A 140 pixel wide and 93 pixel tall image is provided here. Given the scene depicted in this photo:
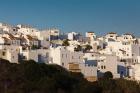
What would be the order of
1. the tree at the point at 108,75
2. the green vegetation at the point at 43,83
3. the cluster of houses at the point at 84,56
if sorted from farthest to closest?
the cluster of houses at the point at 84,56 → the tree at the point at 108,75 → the green vegetation at the point at 43,83

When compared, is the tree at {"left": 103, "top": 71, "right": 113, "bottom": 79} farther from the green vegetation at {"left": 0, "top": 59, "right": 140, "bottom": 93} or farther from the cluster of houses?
the green vegetation at {"left": 0, "top": 59, "right": 140, "bottom": 93}

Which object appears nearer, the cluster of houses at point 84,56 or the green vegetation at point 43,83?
the green vegetation at point 43,83

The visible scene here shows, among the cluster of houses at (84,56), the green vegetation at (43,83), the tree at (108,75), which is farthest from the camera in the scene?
the cluster of houses at (84,56)

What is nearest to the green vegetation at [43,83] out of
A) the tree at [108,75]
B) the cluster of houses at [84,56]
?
the tree at [108,75]

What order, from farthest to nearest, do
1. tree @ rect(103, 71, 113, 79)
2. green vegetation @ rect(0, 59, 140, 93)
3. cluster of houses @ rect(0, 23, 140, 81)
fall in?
cluster of houses @ rect(0, 23, 140, 81)
tree @ rect(103, 71, 113, 79)
green vegetation @ rect(0, 59, 140, 93)

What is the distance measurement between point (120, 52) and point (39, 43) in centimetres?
979

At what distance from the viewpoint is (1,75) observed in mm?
26438

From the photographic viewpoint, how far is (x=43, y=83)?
2491cm

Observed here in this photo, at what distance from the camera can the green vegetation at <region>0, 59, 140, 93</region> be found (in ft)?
80.5

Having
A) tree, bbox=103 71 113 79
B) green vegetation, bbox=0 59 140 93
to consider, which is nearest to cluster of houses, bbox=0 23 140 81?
tree, bbox=103 71 113 79

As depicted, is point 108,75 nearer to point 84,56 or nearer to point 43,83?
point 84,56

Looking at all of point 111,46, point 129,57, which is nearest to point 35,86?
point 129,57

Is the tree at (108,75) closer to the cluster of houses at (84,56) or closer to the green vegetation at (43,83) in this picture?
the cluster of houses at (84,56)

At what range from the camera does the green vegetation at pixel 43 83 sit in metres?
24.5
